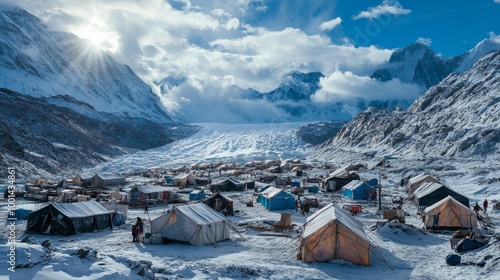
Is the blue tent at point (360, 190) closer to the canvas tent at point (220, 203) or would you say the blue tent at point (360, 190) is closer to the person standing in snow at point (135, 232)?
the canvas tent at point (220, 203)

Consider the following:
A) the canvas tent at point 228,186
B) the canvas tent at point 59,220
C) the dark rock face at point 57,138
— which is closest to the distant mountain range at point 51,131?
the dark rock face at point 57,138

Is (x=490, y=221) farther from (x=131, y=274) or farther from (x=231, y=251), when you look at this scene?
(x=131, y=274)

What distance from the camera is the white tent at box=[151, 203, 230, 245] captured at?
2258 cm

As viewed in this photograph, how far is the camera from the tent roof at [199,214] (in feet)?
75.6

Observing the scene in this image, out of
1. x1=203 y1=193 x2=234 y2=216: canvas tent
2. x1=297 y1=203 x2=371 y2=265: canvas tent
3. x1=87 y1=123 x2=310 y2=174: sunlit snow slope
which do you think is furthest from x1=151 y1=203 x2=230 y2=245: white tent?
x1=87 y1=123 x2=310 y2=174: sunlit snow slope

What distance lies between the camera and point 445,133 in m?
93.9

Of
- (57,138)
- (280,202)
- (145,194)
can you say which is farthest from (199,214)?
(57,138)

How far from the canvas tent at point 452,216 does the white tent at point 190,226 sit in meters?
13.8

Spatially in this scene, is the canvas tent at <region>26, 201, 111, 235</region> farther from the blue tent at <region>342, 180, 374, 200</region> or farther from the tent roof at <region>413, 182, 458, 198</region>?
the blue tent at <region>342, 180, 374, 200</region>

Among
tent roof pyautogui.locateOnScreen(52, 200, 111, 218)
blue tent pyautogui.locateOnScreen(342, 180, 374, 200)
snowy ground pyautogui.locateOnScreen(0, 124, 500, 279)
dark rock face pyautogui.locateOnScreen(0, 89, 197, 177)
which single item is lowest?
snowy ground pyautogui.locateOnScreen(0, 124, 500, 279)

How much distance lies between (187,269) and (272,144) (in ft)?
558

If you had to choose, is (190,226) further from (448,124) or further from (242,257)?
(448,124)

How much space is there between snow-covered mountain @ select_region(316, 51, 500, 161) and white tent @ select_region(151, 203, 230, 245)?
69.0 meters

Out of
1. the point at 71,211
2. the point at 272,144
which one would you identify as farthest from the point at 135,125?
the point at 71,211
